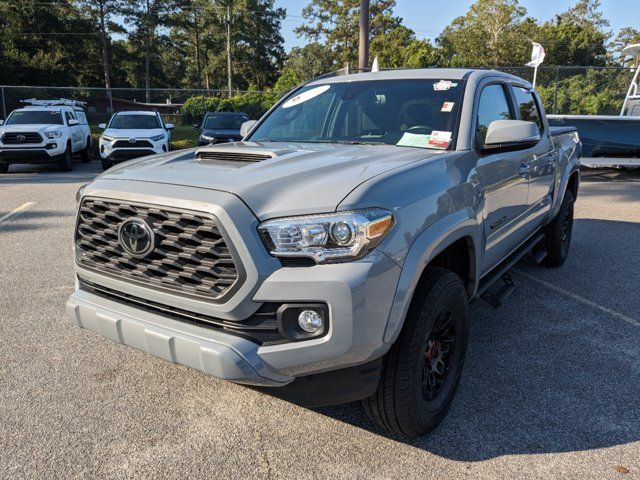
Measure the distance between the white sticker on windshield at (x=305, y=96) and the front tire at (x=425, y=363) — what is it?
1.99m

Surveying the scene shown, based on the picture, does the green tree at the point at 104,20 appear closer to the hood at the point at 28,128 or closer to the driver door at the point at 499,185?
the hood at the point at 28,128

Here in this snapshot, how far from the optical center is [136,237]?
7.71 feet

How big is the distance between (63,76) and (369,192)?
159 ft

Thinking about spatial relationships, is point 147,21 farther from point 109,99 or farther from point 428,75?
point 428,75

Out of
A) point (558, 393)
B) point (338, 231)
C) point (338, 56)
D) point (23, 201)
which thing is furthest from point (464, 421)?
point (338, 56)

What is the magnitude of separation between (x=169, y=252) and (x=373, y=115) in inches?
72.7

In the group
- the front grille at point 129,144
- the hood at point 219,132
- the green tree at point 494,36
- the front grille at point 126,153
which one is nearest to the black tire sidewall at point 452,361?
the front grille at point 126,153

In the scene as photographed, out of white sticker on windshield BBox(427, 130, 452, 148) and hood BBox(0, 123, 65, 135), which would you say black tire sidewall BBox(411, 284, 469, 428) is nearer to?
white sticker on windshield BBox(427, 130, 452, 148)

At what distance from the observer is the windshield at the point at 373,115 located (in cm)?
323

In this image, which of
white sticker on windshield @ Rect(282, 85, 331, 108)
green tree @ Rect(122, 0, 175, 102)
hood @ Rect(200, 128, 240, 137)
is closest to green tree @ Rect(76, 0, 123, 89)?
green tree @ Rect(122, 0, 175, 102)

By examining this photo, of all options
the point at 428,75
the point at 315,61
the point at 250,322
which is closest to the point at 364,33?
the point at 428,75

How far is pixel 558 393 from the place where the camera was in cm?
303

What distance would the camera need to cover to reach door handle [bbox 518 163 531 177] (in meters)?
3.70

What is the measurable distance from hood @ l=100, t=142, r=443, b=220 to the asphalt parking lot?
1218 millimetres
